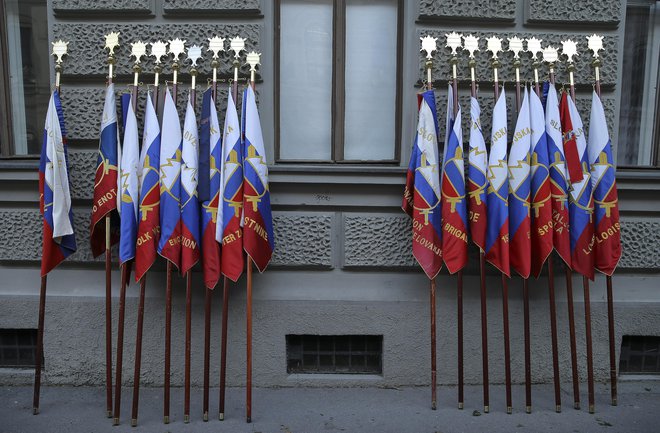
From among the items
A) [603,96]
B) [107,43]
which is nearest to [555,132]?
[603,96]

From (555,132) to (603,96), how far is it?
77cm

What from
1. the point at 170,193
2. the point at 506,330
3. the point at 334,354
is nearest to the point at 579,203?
the point at 506,330

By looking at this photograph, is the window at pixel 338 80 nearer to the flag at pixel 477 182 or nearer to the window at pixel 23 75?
the flag at pixel 477 182

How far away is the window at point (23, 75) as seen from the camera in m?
4.52

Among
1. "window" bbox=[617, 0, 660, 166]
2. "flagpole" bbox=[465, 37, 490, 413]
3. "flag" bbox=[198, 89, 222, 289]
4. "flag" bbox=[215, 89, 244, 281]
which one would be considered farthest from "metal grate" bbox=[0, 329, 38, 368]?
"window" bbox=[617, 0, 660, 166]

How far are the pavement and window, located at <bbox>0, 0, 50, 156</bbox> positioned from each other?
2144 millimetres

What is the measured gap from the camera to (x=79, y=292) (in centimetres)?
441

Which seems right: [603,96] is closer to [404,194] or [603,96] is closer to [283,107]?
[404,194]

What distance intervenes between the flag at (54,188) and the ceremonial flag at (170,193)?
76 cm

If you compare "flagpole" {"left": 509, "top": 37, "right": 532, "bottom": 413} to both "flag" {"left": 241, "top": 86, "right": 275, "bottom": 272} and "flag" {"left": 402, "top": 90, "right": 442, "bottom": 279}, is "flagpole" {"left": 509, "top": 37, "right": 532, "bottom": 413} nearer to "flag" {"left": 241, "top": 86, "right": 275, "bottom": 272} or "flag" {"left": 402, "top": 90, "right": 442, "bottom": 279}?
"flag" {"left": 402, "top": 90, "right": 442, "bottom": 279}

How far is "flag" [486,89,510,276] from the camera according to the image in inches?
153

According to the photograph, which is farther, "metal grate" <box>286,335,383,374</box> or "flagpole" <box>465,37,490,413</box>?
"metal grate" <box>286,335,383,374</box>

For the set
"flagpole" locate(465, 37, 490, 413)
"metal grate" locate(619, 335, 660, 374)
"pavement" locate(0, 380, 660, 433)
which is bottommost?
"pavement" locate(0, 380, 660, 433)

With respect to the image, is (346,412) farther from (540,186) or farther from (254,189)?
(540,186)
